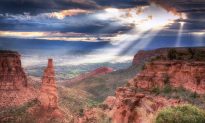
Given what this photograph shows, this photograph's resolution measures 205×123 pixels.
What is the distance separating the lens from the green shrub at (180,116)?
144ft

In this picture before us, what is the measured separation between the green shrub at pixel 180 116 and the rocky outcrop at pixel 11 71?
73.9 metres

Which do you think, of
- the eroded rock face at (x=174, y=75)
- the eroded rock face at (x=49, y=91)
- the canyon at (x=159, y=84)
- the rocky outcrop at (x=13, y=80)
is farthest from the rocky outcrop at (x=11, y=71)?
the eroded rock face at (x=174, y=75)

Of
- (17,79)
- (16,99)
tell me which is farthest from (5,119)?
(17,79)

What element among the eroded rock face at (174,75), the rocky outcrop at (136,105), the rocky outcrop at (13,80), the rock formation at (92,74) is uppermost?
the eroded rock face at (174,75)

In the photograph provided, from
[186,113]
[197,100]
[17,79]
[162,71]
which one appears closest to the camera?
[186,113]

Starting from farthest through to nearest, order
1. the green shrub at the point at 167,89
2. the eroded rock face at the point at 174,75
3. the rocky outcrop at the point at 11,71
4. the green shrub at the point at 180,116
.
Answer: the rocky outcrop at the point at 11,71, the green shrub at the point at 167,89, the eroded rock face at the point at 174,75, the green shrub at the point at 180,116

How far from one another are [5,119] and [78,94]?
126 ft

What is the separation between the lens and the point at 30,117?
93625mm

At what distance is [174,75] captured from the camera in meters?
60.2

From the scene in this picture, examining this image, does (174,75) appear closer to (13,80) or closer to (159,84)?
(159,84)

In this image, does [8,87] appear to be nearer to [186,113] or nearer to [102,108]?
[102,108]

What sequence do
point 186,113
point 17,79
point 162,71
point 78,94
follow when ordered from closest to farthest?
point 186,113, point 162,71, point 17,79, point 78,94

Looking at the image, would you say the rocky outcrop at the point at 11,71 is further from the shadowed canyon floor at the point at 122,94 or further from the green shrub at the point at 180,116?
the green shrub at the point at 180,116

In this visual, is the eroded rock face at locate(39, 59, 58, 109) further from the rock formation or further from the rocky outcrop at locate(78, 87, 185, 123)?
the rock formation
